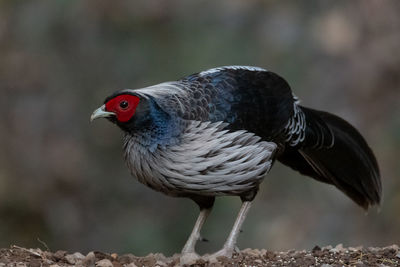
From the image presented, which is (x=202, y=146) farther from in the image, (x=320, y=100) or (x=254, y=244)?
(x=320, y=100)

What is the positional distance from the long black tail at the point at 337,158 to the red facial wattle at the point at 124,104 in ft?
5.65

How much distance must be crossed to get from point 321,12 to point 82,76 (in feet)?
15.8

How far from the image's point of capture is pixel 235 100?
652cm

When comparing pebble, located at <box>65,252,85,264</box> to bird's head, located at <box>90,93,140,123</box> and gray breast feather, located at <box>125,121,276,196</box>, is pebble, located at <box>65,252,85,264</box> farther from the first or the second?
bird's head, located at <box>90,93,140,123</box>

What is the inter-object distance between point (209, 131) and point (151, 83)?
21.3ft

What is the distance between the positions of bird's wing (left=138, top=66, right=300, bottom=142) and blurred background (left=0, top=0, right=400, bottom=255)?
5.12m

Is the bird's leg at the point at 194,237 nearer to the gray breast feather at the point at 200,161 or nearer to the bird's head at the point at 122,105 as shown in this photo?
the gray breast feather at the point at 200,161

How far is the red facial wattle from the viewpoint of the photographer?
623 centimetres

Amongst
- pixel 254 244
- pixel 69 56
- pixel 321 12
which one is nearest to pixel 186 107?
pixel 254 244

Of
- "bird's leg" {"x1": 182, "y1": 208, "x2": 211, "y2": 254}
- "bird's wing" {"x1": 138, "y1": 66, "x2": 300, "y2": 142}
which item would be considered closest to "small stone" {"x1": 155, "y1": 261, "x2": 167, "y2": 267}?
"bird's leg" {"x1": 182, "y1": 208, "x2": 211, "y2": 254}

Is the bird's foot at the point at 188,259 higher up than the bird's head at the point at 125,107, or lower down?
lower down

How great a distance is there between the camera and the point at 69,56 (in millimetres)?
13562

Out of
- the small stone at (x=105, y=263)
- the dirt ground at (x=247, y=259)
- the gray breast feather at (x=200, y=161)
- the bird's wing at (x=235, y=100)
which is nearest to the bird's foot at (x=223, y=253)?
the dirt ground at (x=247, y=259)

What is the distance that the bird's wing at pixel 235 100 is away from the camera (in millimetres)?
6379
